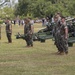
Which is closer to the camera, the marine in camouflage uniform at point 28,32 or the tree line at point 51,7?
the marine in camouflage uniform at point 28,32

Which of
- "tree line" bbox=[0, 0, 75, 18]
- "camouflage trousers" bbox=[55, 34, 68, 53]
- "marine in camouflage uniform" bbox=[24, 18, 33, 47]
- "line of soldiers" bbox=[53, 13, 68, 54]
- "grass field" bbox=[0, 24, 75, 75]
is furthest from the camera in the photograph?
"tree line" bbox=[0, 0, 75, 18]

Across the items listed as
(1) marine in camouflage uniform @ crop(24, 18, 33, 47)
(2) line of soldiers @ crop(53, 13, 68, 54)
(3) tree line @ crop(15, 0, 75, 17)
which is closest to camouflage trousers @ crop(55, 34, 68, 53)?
(2) line of soldiers @ crop(53, 13, 68, 54)

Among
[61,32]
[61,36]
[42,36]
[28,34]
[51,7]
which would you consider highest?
[61,32]

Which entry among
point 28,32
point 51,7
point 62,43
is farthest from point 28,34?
point 51,7

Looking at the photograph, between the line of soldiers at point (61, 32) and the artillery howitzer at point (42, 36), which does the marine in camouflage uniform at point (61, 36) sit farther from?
the artillery howitzer at point (42, 36)

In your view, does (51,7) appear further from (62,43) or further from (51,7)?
(62,43)

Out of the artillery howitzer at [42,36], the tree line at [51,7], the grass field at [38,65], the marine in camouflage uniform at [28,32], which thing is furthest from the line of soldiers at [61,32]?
the tree line at [51,7]

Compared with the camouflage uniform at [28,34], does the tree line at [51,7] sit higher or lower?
lower

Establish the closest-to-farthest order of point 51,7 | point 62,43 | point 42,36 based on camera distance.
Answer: point 62,43, point 42,36, point 51,7

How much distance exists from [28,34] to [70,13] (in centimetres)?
4336

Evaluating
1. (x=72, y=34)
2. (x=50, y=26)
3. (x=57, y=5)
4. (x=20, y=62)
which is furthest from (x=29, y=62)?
(x=57, y=5)

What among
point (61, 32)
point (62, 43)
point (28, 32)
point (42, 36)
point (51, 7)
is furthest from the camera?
point (51, 7)

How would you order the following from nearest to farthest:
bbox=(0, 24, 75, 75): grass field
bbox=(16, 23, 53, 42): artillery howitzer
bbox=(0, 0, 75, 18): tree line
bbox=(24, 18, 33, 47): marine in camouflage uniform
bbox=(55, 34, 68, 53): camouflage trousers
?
bbox=(0, 24, 75, 75): grass field, bbox=(55, 34, 68, 53): camouflage trousers, bbox=(24, 18, 33, 47): marine in camouflage uniform, bbox=(16, 23, 53, 42): artillery howitzer, bbox=(0, 0, 75, 18): tree line

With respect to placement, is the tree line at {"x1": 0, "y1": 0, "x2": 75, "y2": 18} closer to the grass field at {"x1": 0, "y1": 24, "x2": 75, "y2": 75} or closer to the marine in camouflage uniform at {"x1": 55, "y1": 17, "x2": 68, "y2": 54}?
the marine in camouflage uniform at {"x1": 55, "y1": 17, "x2": 68, "y2": 54}
